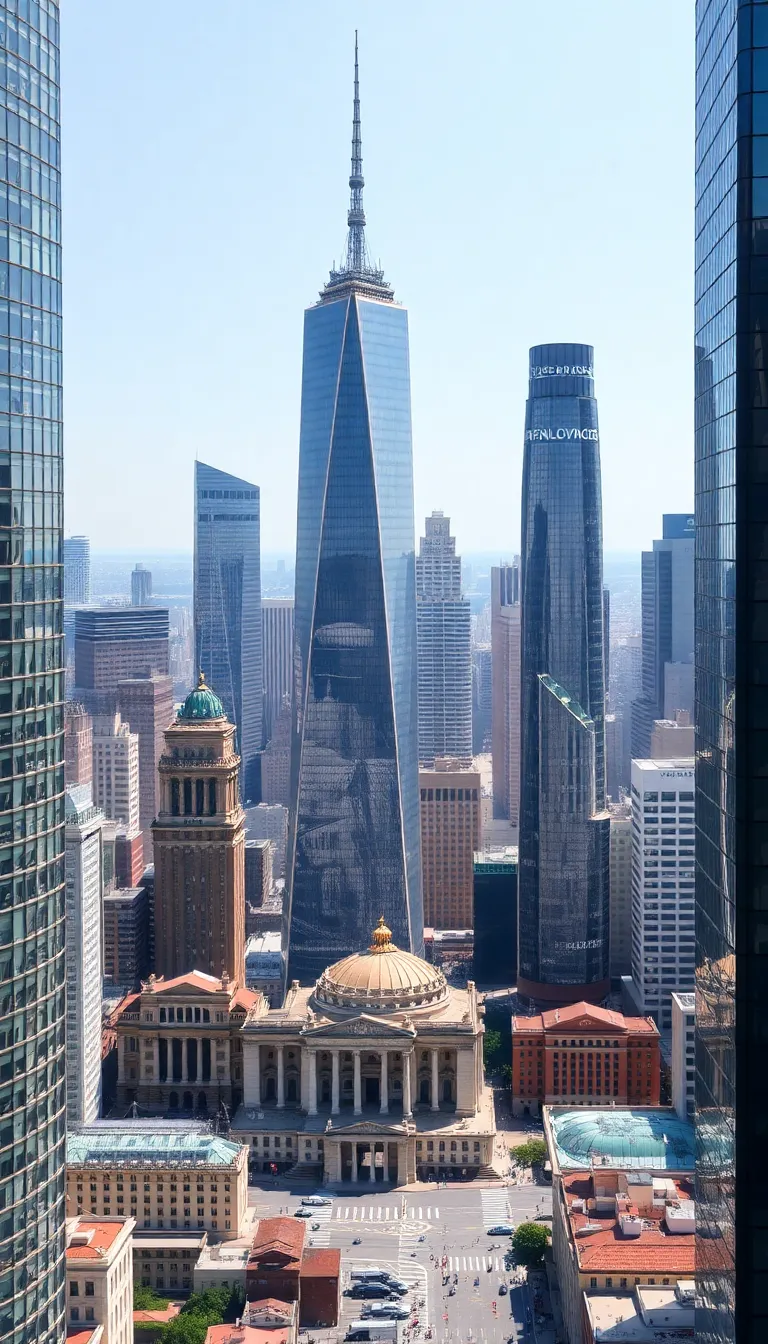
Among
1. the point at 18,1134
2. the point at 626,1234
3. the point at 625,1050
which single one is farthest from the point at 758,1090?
the point at 625,1050

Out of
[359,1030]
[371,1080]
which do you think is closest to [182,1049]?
[371,1080]

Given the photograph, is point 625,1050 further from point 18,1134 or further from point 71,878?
point 18,1134

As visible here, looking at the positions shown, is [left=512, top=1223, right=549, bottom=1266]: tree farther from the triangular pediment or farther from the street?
the triangular pediment

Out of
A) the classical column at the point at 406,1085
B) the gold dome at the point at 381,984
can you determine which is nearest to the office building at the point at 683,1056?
the classical column at the point at 406,1085

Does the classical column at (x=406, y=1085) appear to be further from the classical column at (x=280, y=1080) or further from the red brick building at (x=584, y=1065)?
the red brick building at (x=584, y=1065)

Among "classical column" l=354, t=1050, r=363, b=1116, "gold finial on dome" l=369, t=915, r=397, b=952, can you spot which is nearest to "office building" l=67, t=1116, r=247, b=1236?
"classical column" l=354, t=1050, r=363, b=1116
